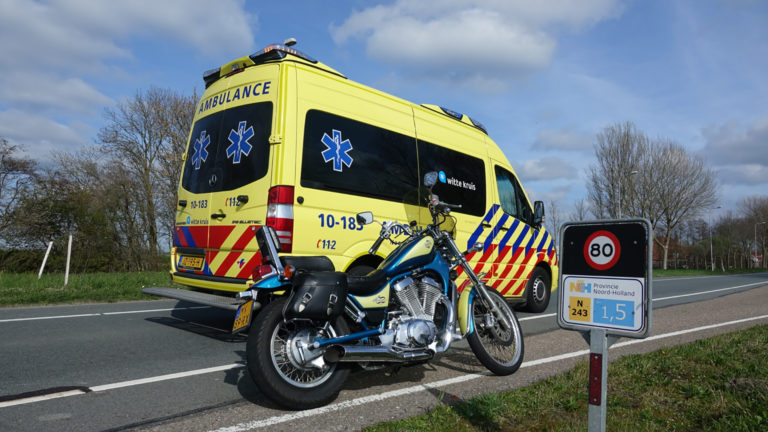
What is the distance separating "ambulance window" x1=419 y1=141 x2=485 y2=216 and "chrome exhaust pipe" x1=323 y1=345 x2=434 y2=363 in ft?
9.59

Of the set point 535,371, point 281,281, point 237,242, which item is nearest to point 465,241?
point 535,371

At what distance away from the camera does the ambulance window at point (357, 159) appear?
498 centimetres

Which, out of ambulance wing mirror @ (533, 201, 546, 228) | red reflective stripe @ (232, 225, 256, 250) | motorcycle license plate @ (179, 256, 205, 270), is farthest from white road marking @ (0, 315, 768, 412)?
ambulance wing mirror @ (533, 201, 546, 228)

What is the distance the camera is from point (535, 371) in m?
4.42

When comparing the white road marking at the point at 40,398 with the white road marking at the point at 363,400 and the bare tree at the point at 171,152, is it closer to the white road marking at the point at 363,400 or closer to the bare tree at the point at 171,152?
the white road marking at the point at 363,400

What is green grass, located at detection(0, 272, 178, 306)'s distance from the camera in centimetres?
840


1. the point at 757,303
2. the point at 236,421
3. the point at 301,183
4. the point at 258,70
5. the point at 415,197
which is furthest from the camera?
the point at 757,303

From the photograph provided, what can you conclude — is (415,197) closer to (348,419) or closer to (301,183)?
(301,183)

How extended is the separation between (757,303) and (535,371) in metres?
9.07

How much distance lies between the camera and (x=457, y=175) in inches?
265

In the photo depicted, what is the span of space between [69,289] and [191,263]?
18.1 feet

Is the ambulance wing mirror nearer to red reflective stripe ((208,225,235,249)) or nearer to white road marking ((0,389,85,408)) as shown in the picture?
red reflective stripe ((208,225,235,249))

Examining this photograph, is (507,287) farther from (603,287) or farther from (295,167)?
(603,287)

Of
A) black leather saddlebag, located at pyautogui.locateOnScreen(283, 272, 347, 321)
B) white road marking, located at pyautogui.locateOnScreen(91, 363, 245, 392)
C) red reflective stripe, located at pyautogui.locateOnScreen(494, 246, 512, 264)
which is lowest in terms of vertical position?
white road marking, located at pyautogui.locateOnScreen(91, 363, 245, 392)
